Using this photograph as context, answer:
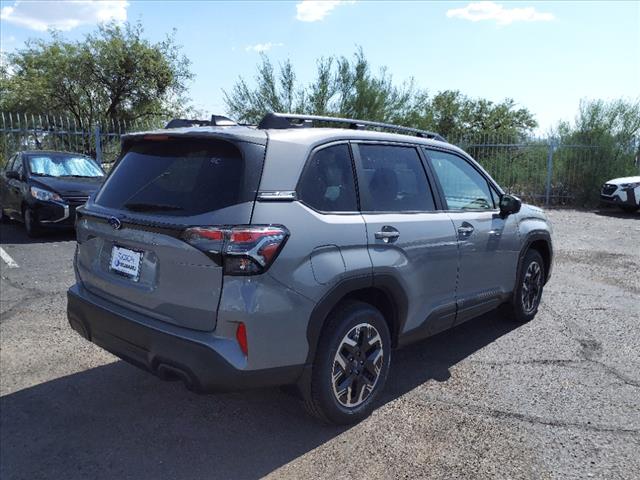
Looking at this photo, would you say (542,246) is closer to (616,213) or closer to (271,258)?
(271,258)

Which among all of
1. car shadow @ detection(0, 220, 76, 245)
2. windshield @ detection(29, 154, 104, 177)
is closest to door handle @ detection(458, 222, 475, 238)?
car shadow @ detection(0, 220, 76, 245)

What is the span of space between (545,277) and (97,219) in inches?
176

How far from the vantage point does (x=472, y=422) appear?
3367 mm

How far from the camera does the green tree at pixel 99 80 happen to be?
77.3ft

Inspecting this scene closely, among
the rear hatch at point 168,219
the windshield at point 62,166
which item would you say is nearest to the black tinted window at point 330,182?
the rear hatch at point 168,219

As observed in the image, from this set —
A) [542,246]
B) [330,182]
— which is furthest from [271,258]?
[542,246]

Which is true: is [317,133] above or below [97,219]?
above

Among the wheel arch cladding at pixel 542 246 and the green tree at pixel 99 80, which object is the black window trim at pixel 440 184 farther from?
the green tree at pixel 99 80

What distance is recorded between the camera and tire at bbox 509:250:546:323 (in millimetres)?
5086

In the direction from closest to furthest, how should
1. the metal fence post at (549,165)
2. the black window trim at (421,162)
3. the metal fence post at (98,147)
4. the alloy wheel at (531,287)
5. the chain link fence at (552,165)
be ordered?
the black window trim at (421,162) < the alloy wheel at (531,287) < the metal fence post at (98,147) < the chain link fence at (552,165) < the metal fence post at (549,165)

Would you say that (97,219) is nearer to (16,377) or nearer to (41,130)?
(16,377)

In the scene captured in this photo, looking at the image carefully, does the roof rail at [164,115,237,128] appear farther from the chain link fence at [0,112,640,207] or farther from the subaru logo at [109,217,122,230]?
the chain link fence at [0,112,640,207]

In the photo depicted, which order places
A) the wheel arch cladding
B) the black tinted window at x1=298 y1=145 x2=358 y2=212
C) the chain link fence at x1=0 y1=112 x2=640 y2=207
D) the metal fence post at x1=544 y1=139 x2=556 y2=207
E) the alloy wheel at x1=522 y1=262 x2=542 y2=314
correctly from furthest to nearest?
the metal fence post at x1=544 y1=139 x2=556 y2=207, the chain link fence at x1=0 y1=112 x2=640 y2=207, the alloy wheel at x1=522 y1=262 x2=542 y2=314, the wheel arch cladding, the black tinted window at x1=298 y1=145 x2=358 y2=212

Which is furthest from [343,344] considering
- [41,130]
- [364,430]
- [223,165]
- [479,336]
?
[41,130]
